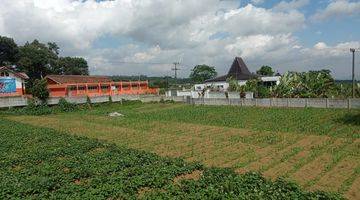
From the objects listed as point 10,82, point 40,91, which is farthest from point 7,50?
point 40,91

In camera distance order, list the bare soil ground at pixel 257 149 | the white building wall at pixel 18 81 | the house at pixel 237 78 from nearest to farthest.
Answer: the bare soil ground at pixel 257 149
the white building wall at pixel 18 81
the house at pixel 237 78

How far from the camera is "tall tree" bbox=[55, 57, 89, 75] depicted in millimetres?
77938

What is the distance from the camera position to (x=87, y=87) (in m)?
55.5

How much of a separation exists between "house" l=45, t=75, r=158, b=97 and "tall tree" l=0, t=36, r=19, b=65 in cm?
1820

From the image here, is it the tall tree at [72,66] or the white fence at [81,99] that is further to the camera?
the tall tree at [72,66]

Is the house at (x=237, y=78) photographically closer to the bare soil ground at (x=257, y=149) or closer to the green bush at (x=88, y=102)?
the green bush at (x=88, y=102)

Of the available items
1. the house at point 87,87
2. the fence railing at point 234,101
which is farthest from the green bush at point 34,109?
the house at point 87,87

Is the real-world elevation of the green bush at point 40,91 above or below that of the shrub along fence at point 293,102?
above

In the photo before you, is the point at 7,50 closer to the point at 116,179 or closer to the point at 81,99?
the point at 81,99

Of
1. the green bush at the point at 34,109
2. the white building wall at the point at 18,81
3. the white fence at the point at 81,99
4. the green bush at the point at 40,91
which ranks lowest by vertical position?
the green bush at the point at 34,109

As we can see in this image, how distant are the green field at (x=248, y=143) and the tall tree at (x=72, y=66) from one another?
5032cm

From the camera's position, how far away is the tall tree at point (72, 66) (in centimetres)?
7794

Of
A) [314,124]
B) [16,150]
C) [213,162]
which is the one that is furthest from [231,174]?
[314,124]

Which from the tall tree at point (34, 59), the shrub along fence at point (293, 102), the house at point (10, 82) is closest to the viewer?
the shrub along fence at point (293, 102)
